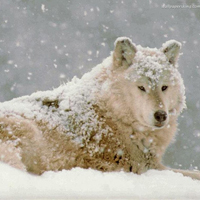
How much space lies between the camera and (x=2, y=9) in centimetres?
3019

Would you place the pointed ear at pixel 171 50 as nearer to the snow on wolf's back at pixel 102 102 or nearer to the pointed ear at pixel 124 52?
the snow on wolf's back at pixel 102 102

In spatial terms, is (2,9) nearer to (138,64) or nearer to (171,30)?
(171,30)

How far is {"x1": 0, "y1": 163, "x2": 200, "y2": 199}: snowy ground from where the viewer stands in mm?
4008

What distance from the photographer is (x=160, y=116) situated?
→ 18.6 ft

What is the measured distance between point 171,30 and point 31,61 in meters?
8.76

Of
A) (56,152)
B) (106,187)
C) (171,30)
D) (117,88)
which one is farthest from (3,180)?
(171,30)

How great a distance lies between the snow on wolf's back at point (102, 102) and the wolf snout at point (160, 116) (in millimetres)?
379

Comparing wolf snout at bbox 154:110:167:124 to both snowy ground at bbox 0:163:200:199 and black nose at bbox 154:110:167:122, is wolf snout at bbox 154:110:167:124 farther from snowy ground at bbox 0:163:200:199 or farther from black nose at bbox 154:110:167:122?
snowy ground at bbox 0:163:200:199

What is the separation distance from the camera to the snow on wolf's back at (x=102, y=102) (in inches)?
223

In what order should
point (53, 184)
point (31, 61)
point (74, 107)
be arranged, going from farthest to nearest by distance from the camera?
1. point (31, 61)
2. point (74, 107)
3. point (53, 184)

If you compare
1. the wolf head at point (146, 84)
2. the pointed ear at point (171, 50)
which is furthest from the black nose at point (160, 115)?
the pointed ear at point (171, 50)

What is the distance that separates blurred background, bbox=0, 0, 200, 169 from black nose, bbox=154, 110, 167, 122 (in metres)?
16.7

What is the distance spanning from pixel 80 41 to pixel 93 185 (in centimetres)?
2329

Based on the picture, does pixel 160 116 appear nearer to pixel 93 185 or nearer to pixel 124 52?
pixel 124 52
